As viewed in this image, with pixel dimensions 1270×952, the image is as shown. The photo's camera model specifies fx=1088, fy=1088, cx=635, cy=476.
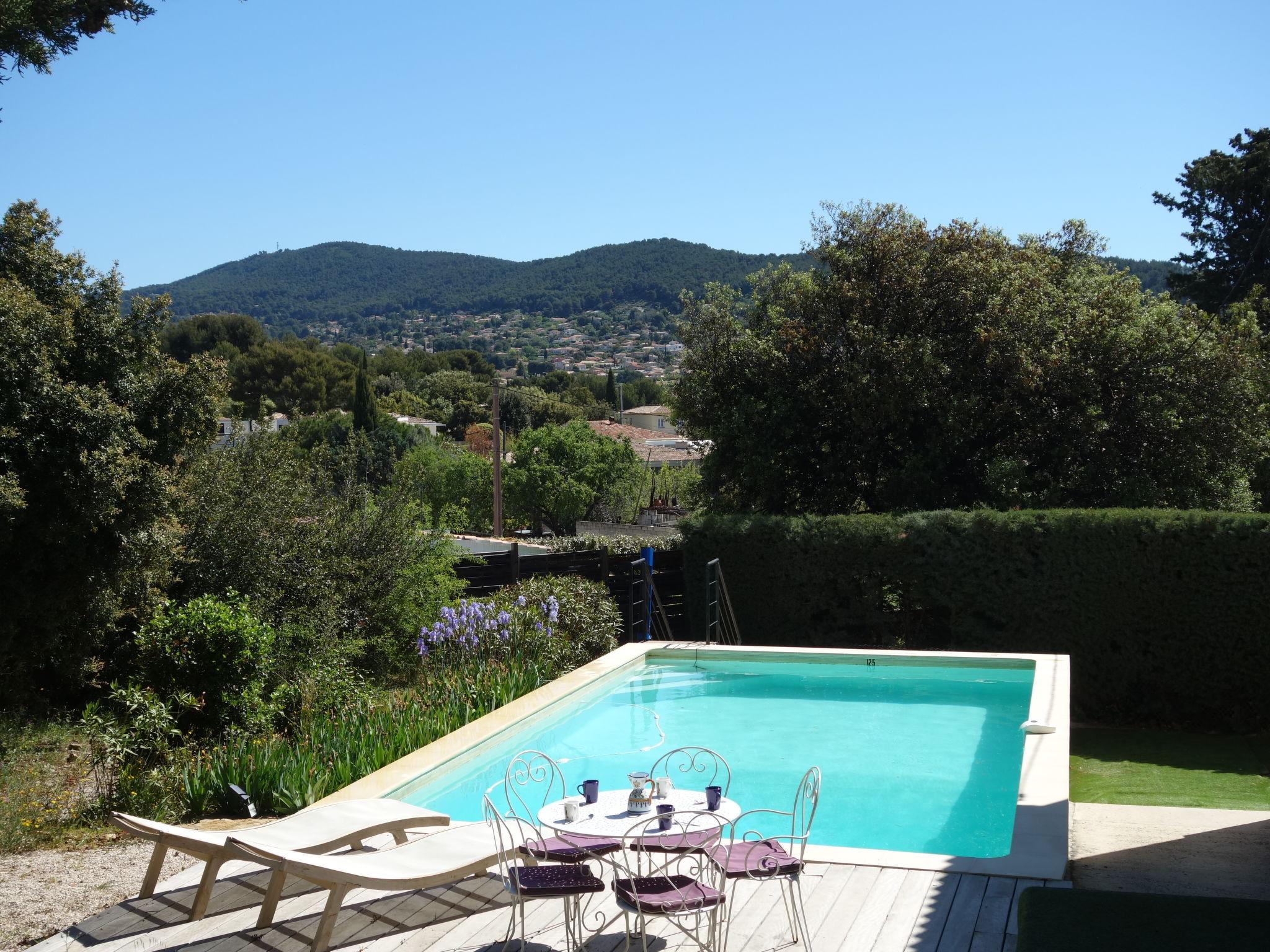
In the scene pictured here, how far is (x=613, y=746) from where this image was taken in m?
10.3

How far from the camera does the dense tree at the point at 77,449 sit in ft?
30.7

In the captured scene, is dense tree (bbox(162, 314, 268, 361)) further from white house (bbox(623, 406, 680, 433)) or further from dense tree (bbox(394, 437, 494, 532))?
dense tree (bbox(394, 437, 494, 532))

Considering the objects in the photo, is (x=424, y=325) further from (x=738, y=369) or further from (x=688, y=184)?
(x=738, y=369)

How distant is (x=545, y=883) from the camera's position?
4.47 meters

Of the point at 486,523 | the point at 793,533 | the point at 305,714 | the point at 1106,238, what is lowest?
the point at 486,523

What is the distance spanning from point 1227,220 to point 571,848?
92.5ft

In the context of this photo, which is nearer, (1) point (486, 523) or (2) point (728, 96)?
(2) point (728, 96)

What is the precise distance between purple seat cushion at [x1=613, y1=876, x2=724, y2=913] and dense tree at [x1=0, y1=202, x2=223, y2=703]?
6625 mm

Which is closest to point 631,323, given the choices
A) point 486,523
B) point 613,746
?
point 486,523

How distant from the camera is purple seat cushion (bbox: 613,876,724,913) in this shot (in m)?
4.29

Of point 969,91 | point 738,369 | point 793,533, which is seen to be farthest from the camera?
point 738,369

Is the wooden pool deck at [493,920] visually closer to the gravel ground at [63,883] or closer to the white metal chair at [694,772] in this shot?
the gravel ground at [63,883]

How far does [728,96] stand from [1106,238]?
275 inches

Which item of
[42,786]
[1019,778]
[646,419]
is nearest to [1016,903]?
[1019,778]
